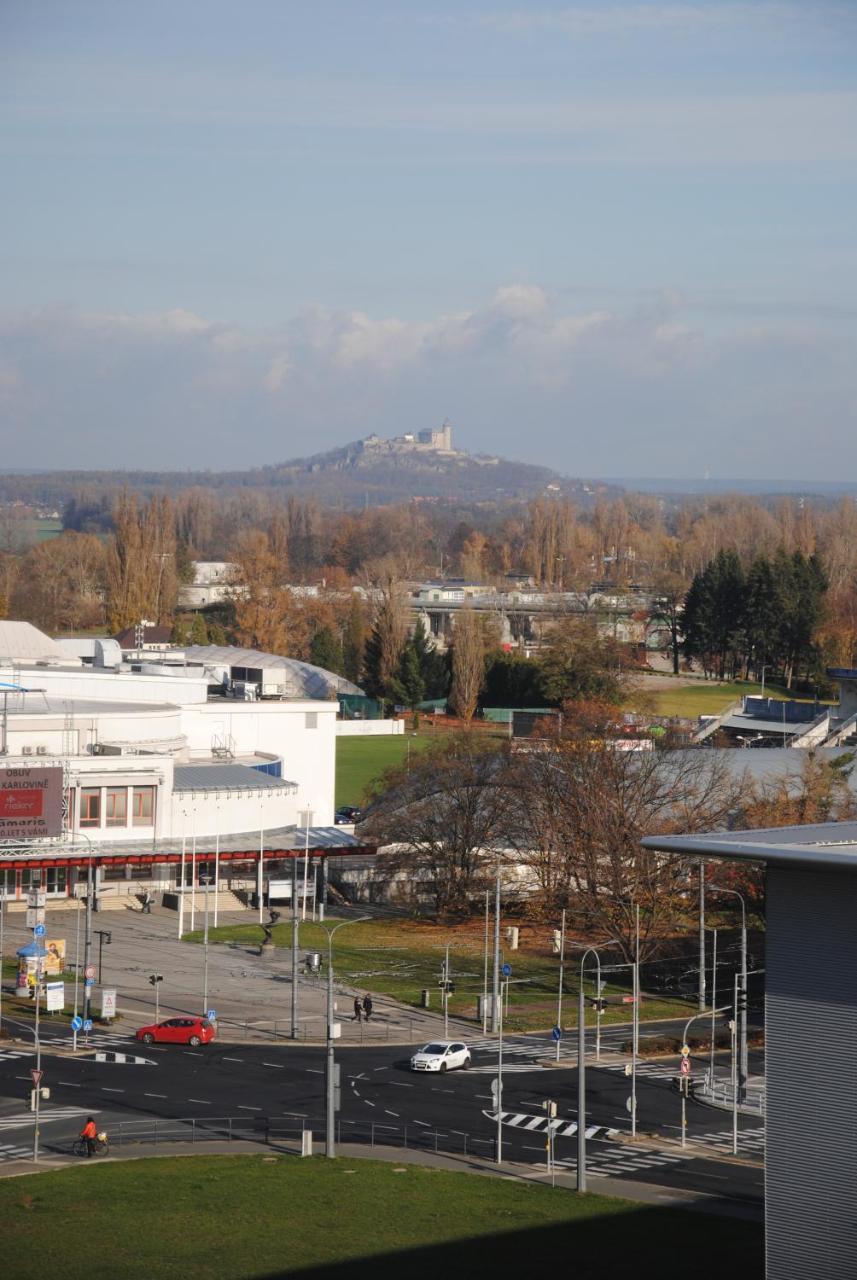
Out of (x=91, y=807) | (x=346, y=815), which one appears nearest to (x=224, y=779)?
(x=91, y=807)

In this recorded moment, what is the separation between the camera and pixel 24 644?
9938 centimetres

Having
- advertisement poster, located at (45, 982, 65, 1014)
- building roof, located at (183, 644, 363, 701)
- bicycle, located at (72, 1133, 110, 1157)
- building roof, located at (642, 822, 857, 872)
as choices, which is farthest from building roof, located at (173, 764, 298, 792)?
building roof, located at (642, 822, 857, 872)

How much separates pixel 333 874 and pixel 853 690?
136ft

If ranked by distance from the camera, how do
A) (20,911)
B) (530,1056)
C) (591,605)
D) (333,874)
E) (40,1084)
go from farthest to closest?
(591,605), (333,874), (20,911), (530,1056), (40,1084)

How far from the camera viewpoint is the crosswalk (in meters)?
42.2

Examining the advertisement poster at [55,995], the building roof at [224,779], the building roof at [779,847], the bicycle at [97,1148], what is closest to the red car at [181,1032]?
the advertisement poster at [55,995]

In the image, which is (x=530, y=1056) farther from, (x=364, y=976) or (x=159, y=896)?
(x=159, y=896)

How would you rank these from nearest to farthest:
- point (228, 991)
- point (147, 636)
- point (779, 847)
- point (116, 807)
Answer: point (779, 847)
point (228, 991)
point (116, 807)
point (147, 636)

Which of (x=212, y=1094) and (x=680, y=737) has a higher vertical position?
(x=680, y=737)

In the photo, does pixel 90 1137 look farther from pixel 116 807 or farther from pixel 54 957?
pixel 116 807

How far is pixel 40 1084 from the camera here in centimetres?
4447

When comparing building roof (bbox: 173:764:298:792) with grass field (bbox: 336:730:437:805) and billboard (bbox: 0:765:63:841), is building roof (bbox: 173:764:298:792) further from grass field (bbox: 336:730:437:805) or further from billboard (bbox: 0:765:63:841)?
grass field (bbox: 336:730:437:805)

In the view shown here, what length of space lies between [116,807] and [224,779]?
5.72 metres

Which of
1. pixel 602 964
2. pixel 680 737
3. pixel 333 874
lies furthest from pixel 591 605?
pixel 602 964
